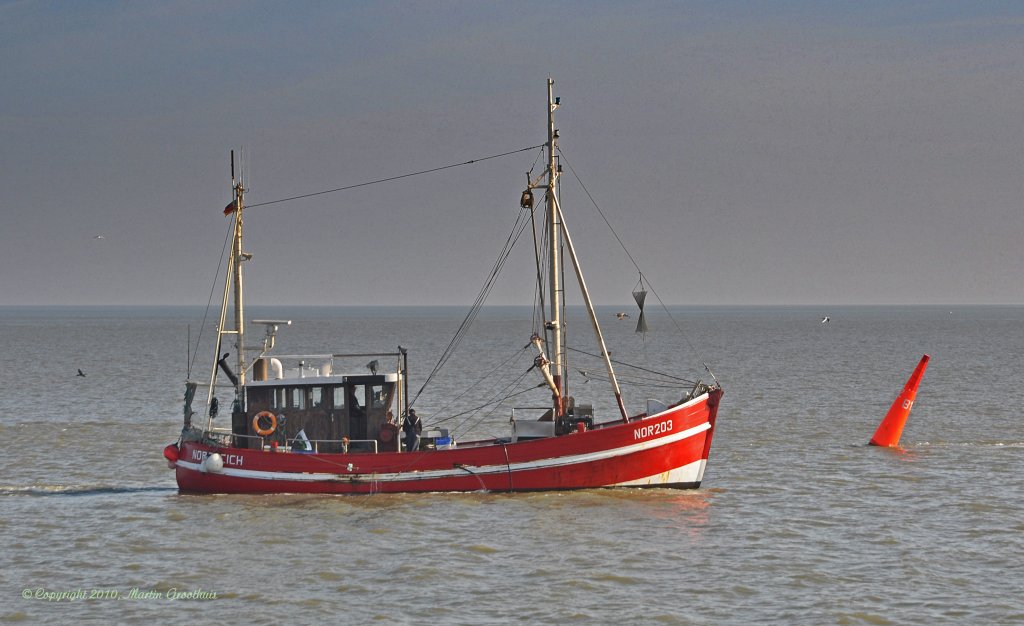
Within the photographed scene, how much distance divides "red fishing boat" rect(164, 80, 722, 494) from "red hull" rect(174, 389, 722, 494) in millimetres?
25

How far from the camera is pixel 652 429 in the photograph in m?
30.4

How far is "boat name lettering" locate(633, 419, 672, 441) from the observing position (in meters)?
30.3

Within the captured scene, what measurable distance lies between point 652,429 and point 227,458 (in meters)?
10.9

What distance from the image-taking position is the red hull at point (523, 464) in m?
30.4

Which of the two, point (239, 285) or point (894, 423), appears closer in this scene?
point (239, 285)

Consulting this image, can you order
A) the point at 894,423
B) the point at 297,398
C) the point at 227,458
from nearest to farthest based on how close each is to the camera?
the point at 227,458, the point at 297,398, the point at 894,423

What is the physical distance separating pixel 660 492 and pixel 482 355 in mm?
80728

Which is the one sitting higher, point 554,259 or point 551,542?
point 554,259

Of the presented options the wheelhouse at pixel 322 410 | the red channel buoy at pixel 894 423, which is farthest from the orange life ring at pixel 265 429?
the red channel buoy at pixel 894 423
